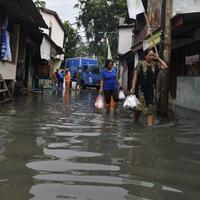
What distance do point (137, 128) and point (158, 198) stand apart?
17.3ft

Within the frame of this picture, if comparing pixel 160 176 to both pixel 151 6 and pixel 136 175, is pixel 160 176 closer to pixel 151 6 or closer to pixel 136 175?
pixel 136 175

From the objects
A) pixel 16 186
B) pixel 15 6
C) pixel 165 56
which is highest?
pixel 15 6

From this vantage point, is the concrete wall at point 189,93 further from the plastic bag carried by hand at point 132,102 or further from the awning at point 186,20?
the plastic bag carried by hand at point 132,102

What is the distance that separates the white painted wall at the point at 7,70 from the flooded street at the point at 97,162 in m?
7.26

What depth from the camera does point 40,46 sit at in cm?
2670

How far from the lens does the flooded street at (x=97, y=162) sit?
4.50 metres

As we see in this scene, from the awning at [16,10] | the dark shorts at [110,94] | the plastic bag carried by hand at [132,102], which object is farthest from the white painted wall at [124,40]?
the plastic bag carried by hand at [132,102]

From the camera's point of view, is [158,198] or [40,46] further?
[40,46]

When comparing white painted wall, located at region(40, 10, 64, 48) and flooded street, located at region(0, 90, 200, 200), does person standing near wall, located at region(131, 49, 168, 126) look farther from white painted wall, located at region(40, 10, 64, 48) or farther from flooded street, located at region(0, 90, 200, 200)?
white painted wall, located at region(40, 10, 64, 48)

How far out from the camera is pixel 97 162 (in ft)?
19.3

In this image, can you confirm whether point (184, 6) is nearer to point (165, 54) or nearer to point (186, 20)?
point (186, 20)

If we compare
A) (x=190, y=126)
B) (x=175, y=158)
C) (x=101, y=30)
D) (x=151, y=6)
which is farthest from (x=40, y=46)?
(x=101, y=30)

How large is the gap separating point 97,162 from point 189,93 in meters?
10.00

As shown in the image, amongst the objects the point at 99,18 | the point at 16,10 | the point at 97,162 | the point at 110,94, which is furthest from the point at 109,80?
the point at 99,18
